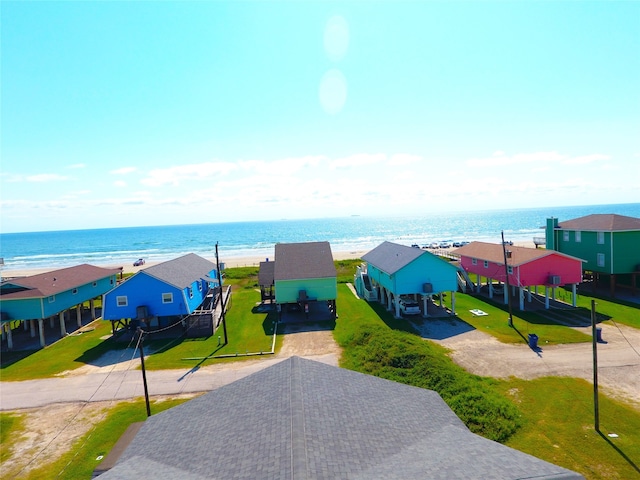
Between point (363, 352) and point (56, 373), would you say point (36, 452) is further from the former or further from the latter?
point (363, 352)

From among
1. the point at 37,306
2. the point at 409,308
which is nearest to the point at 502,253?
the point at 409,308

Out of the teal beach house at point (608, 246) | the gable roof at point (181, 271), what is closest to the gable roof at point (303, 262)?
the gable roof at point (181, 271)

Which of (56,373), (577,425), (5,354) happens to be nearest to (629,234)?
(577,425)

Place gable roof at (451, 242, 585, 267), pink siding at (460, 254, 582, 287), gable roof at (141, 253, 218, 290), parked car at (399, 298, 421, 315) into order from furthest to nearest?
gable roof at (451, 242, 585, 267) → pink siding at (460, 254, 582, 287) → parked car at (399, 298, 421, 315) → gable roof at (141, 253, 218, 290)

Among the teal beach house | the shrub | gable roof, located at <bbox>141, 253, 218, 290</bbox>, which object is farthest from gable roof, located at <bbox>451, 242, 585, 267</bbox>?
gable roof, located at <bbox>141, 253, 218, 290</bbox>

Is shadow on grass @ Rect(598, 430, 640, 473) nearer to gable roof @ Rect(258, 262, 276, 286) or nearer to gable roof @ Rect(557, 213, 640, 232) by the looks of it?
gable roof @ Rect(258, 262, 276, 286)

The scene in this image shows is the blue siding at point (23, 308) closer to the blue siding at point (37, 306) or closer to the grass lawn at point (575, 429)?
the blue siding at point (37, 306)
